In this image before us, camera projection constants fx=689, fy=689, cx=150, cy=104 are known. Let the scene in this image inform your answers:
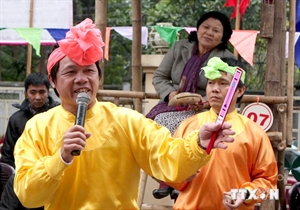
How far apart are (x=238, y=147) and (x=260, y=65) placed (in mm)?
10487

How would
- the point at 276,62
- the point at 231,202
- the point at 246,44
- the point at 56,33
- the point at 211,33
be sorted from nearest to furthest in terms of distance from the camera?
the point at 231,202, the point at 211,33, the point at 276,62, the point at 246,44, the point at 56,33

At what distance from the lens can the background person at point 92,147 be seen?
9.92 feet

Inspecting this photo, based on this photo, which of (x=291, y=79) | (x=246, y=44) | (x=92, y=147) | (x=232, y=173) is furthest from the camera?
(x=246, y=44)

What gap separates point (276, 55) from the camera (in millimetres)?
5242

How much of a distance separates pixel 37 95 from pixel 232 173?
7.89 feet

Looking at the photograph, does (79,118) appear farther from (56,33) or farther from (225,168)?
(56,33)

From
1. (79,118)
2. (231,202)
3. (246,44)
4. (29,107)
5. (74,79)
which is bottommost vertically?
(231,202)

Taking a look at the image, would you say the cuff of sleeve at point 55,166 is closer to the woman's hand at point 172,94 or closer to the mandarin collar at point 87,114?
the mandarin collar at point 87,114

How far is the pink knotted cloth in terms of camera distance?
3082 mm

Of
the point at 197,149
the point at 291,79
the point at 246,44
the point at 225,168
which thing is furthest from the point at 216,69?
the point at 246,44

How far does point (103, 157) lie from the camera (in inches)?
125

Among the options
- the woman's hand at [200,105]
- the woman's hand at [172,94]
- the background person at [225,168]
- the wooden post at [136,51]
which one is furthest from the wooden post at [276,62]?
the wooden post at [136,51]

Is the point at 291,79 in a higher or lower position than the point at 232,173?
higher

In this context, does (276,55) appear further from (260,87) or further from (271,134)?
(260,87)
